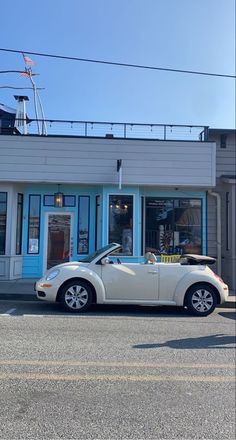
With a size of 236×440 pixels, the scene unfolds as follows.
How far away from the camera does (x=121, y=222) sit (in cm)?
1486

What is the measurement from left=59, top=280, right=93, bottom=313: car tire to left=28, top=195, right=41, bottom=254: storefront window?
228 inches

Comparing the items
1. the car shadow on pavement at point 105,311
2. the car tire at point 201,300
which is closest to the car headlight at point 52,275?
the car shadow on pavement at point 105,311

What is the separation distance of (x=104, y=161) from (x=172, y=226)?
3.16 metres

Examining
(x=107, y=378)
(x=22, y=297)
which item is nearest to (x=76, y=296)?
(x=22, y=297)

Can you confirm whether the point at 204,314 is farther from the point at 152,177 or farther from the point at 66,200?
the point at 66,200

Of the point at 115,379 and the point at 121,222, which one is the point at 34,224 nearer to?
the point at 121,222

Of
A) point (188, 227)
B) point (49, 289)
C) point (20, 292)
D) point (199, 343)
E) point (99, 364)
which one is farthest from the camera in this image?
point (188, 227)

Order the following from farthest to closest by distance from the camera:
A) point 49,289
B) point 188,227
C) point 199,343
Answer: point 188,227 → point 49,289 → point 199,343

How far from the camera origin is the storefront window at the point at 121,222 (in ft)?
48.6

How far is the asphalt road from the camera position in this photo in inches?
162

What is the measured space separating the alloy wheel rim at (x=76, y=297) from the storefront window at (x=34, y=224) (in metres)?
5.80

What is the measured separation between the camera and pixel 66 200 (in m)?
15.5

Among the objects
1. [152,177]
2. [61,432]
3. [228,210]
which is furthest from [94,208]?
[61,432]

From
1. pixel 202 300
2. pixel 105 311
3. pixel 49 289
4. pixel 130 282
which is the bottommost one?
pixel 105 311
